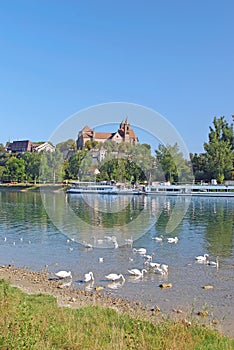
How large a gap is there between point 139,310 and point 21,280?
6.57m

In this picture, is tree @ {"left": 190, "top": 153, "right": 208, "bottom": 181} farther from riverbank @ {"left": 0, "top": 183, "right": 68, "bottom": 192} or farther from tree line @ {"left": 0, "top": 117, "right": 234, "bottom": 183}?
riverbank @ {"left": 0, "top": 183, "right": 68, "bottom": 192}

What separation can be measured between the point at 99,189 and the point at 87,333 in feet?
281

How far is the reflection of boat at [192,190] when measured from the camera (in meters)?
86.9

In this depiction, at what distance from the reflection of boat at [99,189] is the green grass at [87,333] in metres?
80.3

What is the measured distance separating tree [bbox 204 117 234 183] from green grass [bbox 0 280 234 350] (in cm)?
9129

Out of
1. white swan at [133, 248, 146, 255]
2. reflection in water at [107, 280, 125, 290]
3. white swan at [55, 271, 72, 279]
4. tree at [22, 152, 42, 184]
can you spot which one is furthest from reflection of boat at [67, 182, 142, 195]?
reflection in water at [107, 280, 125, 290]

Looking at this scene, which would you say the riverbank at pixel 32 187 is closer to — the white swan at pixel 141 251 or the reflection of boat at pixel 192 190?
the reflection of boat at pixel 192 190

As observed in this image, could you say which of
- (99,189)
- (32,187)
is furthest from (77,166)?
(32,187)

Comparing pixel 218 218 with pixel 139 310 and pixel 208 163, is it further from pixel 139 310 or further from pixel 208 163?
pixel 208 163

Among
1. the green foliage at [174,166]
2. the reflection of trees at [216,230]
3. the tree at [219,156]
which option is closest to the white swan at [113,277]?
the reflection of trees at [216,230]

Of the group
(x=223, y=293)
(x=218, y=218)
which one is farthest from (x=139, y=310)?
(x=218, y=218)

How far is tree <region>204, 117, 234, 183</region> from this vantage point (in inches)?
3927

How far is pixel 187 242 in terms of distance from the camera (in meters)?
29.3

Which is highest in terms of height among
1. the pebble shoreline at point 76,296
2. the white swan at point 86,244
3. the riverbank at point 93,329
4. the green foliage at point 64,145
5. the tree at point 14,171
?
the green foliage at point 64,145
